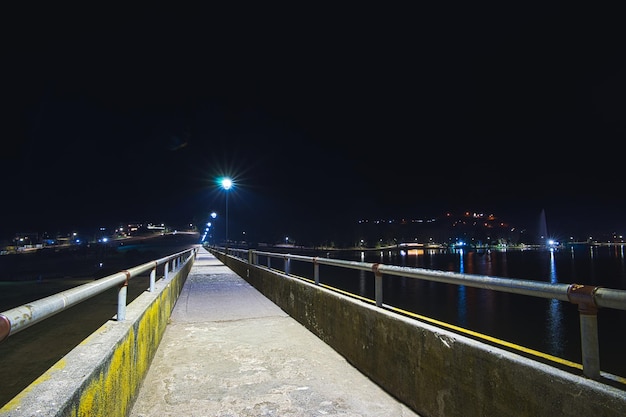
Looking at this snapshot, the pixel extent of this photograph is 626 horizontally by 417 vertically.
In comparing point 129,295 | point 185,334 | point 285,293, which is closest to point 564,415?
point 185,334

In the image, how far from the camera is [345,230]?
636ft

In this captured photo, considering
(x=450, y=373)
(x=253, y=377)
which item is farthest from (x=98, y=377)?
(x=450, y=373)

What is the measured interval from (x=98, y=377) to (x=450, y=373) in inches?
108

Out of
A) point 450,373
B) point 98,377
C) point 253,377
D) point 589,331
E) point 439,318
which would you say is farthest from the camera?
point 439,318

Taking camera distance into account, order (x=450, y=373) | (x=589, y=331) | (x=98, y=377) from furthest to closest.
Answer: (x=450, y=373), (x=98, y=377), (x=589, y=331)

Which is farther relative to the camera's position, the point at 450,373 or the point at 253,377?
the point at 253,377

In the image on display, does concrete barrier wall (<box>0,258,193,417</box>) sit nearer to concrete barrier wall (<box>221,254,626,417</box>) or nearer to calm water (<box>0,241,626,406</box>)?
concrete barrier wall (<box>221,254,626,417</box>)

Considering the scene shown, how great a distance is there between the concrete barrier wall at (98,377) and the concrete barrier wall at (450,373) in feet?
8.83

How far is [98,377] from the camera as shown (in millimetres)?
2684

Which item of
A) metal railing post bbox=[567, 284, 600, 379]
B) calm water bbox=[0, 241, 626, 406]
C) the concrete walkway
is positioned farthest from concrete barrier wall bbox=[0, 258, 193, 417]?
calm water bbox=[0, 241, 626, 406]

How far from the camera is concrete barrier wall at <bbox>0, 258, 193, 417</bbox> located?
206 centimetres

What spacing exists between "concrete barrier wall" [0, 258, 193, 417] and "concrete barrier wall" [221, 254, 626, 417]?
2.69 meters

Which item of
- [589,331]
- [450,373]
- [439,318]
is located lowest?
[439,318]

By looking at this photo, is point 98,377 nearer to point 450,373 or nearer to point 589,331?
point 450,373
